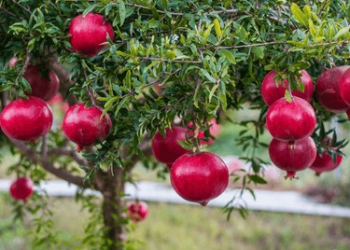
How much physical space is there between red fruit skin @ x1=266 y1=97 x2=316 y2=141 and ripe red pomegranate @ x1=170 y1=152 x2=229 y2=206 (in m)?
0.16

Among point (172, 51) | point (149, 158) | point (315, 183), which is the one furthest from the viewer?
point (315, 183)

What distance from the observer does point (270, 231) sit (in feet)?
16.4

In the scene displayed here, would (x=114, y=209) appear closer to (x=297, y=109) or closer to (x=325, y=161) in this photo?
(x=325, y=161)

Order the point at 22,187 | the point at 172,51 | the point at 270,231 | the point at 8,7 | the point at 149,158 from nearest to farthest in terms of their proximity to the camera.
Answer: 1. the point at 172,51
2. the point at 8,7
3. the point at 22,187
4. the point at 149,158
5. the point at 270,231

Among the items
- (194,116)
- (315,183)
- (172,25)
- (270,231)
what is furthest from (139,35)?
(315,183)

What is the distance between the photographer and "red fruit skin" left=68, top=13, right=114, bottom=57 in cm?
122

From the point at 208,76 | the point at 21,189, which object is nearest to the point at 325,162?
the point at 208,76

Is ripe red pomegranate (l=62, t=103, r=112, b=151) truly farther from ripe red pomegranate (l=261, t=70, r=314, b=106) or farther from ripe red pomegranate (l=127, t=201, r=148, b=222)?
ripe red pomegranate (l=127, t=201, r=148, b=222)

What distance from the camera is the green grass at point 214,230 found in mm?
4641

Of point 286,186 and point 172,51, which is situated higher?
point 172,51

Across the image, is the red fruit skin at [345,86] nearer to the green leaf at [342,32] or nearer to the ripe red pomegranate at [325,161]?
the green leaf at [342,32]

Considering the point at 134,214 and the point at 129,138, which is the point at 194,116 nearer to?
the point at 129,138

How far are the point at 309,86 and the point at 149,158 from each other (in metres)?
1.40

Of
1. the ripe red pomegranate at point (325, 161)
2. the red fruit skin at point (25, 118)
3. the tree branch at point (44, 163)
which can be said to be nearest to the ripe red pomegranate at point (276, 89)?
the ripe red pomegranate at point (325, 161)
